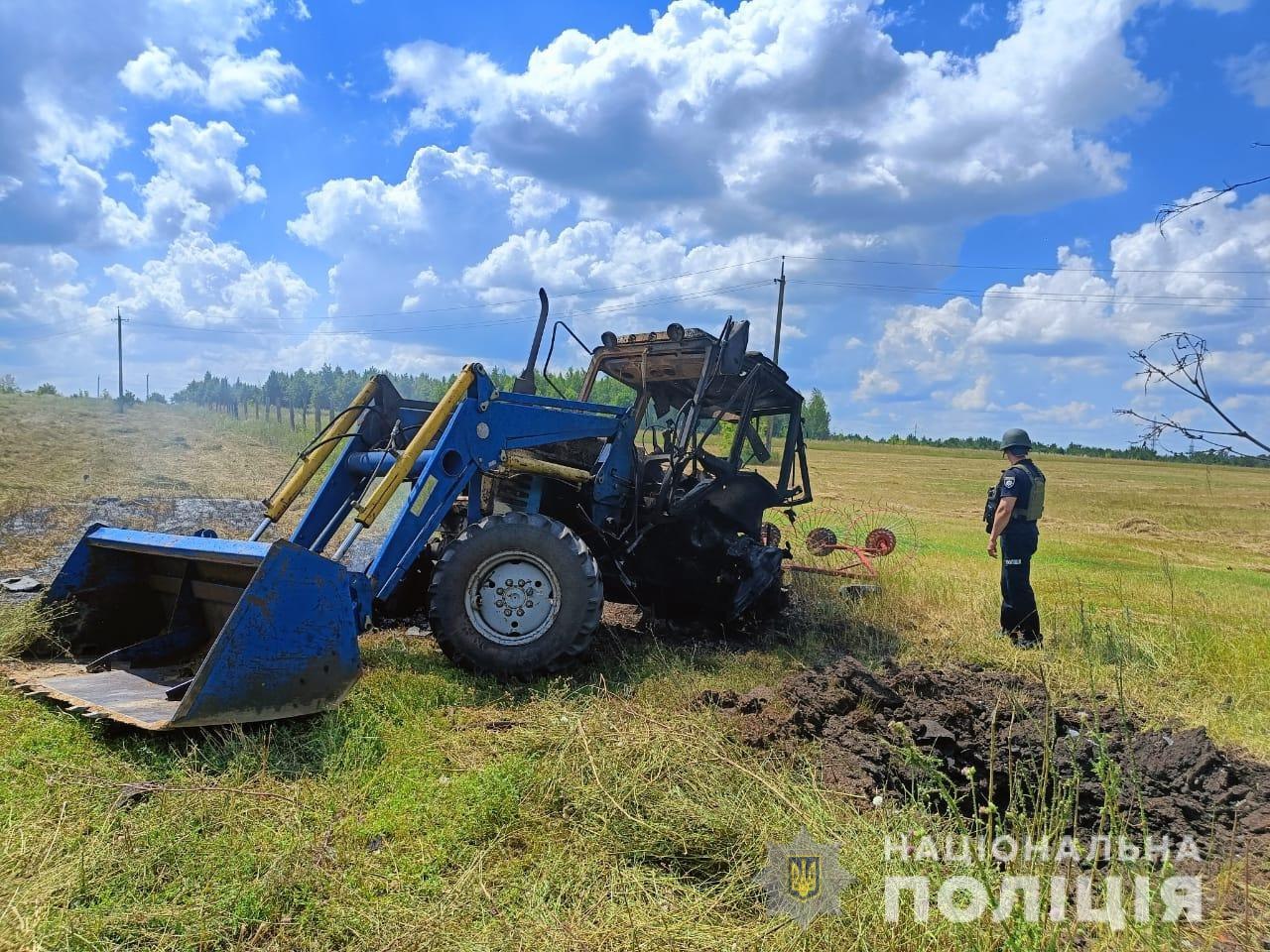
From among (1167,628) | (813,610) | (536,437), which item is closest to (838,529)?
(813,610)

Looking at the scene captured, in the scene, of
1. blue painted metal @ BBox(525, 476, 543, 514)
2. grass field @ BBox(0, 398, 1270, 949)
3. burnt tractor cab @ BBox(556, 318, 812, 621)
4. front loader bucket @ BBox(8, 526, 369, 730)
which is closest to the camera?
grass field @ BBox(0, 398, 1270, 949)

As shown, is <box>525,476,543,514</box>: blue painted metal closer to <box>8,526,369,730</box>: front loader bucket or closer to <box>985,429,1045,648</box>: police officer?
<box>8,526,369,730</box>: front loader bucket

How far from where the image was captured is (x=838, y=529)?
11523mm

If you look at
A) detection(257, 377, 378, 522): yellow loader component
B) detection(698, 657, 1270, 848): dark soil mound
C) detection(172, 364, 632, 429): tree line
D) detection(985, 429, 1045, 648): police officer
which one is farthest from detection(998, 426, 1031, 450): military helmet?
detection(172, 364, 632, 429): tree line

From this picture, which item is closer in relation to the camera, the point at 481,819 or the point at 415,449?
the point at 481,819

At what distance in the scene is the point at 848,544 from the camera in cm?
1085

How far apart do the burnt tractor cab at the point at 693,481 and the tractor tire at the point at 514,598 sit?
117cm

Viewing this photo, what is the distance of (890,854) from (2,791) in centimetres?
347

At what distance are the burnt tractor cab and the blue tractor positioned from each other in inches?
0.7

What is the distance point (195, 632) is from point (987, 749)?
4.75 meters

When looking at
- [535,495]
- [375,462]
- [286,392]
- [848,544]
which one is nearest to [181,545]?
[375,462]

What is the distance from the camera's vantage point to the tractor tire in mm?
5098

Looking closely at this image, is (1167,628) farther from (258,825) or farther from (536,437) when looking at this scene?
(258,825)

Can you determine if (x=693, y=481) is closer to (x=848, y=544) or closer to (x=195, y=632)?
(x=195, y=632)
